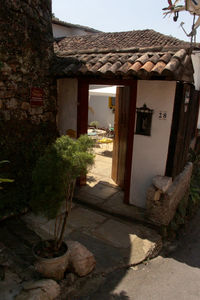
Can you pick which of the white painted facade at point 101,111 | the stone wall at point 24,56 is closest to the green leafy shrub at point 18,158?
the stone wall at point 24,56

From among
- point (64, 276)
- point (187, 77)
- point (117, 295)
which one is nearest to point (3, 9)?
point (187, 77)

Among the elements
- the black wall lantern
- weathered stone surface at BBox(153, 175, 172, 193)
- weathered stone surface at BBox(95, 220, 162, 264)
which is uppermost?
the black wall lantern

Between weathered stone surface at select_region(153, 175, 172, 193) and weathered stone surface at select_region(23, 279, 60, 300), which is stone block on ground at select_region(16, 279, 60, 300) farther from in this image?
weathered stone surface at select_region(153, 175, 172, 193)

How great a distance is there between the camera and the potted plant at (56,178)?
2.96m

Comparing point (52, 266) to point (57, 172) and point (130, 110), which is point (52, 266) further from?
point (130, 110)

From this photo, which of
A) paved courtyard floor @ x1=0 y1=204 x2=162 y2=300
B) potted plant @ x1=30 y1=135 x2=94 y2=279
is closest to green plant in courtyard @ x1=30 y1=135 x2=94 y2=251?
potted plant @ x1=30 y1=135 x2=94 y2=279

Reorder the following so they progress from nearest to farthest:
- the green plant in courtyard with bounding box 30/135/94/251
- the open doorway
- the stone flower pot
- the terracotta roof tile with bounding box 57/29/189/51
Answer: the green plant in courtyard with bounding box 30/135/94/251 → the stone flower pot → the open doorway → the terracotta roof tile with bounding box 57/29/189/51

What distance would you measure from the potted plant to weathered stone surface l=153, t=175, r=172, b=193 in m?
2.00

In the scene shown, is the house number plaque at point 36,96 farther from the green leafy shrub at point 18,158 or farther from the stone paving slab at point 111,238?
the stone paving slab at point 111,238

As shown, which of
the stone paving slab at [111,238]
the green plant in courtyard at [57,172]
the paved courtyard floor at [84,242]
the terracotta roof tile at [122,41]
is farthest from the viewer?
the terracotta roof tile at [122,41]

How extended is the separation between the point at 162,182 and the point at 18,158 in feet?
10.0

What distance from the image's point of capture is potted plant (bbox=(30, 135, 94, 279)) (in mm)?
2959

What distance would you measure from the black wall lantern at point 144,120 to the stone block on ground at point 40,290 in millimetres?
3324

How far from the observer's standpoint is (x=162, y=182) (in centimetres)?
463
